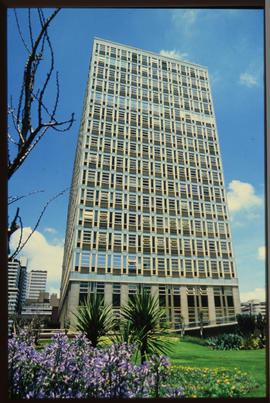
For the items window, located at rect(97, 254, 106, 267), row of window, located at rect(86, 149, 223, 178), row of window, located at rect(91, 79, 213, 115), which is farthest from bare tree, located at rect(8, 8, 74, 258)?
row of window, located at rect(91, 79, 213, 115)

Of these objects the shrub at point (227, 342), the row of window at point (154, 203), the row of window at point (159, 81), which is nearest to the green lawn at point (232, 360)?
the shrub at point (227, 342)

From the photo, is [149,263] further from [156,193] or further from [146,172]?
[146,172]

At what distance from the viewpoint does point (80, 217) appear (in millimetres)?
16109

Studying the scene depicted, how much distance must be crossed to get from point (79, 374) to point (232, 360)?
4203 mm

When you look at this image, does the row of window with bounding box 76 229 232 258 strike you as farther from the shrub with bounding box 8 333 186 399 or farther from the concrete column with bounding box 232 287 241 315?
the shrub with bounding box 8 333 186 399

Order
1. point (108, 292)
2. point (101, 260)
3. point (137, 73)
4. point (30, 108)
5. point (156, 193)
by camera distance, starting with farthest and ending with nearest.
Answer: point (137, 73), point (156, 193), point (101, 260), point (108, 292), point (30, 108)

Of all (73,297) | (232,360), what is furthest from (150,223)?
(232,360)

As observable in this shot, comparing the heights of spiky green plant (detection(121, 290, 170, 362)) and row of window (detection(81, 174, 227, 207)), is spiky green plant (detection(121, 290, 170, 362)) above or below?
below

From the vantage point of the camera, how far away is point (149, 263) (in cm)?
1636

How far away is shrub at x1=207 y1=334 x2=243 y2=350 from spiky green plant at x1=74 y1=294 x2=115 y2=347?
5.36m

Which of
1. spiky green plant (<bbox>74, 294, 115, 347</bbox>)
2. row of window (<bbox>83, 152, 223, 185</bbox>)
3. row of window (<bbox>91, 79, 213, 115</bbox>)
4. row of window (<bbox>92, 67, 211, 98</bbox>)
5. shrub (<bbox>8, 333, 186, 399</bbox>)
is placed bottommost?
shrub (<bbox>8, 333, 186, 399</bbox>)

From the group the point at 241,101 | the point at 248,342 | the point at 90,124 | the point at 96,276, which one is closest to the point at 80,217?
the point at 96,276

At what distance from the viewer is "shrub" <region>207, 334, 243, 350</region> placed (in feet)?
24.1

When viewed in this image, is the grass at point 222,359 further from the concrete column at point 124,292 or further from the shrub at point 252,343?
the concrete column at point 124,292
